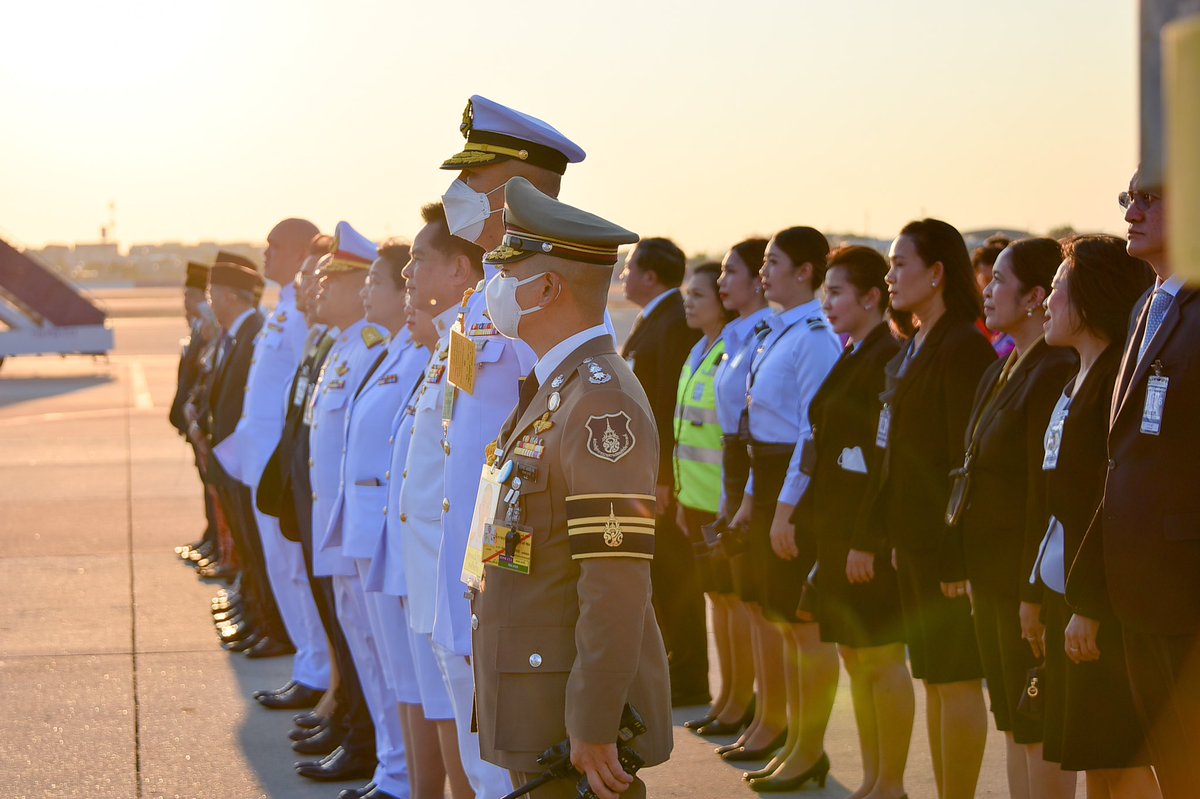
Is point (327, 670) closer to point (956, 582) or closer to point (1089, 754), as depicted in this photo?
point (956, 582)

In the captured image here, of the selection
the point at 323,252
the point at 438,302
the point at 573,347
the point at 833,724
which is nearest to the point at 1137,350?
the point at 573,347

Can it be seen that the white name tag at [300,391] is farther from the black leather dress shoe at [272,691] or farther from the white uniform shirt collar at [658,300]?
the white uniform shirt collar at [658,300]

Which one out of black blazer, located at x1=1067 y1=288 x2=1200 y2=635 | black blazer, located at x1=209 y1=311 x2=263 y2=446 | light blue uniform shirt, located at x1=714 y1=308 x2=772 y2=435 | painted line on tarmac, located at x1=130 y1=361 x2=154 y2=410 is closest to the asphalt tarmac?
black blazer, located at x1=209 y1=311 x2=263 y2=446

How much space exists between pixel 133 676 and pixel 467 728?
3.82m

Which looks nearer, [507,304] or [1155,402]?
[507,304]

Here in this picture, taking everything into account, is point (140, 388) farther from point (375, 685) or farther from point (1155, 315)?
point (1155, 315)

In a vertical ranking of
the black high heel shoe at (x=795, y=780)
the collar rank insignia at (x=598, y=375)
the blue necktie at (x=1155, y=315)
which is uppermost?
the blue necktie at (x=1155, y=315)

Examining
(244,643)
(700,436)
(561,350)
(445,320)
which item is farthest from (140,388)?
(561,350)

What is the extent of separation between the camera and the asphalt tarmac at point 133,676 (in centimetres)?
543

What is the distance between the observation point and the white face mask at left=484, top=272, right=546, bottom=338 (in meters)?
2.99

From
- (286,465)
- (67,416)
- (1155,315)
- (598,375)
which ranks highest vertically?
(1155,315)

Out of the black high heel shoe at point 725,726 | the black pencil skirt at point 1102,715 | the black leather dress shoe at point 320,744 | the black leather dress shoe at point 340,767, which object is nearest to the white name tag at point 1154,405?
the black pencil skirt at point 1102,715

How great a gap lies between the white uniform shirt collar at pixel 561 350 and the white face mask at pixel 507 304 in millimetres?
93

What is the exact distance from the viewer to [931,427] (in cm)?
458
